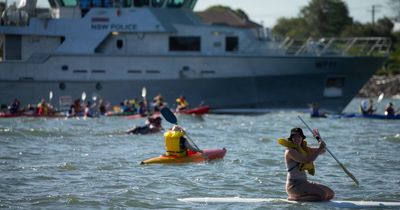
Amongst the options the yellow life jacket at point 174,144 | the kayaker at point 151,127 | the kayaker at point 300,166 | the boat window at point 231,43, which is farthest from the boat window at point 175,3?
the kayaker at point 300,166

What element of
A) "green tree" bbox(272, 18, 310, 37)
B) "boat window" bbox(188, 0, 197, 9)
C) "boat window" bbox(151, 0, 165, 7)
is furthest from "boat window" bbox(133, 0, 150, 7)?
"green tree" bbox(272, 18, 310, 37)

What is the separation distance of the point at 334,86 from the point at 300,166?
107 feet

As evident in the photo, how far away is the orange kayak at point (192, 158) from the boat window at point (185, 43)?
2305 centimetres

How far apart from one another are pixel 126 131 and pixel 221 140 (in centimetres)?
345

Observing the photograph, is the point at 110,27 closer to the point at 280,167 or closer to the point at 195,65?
the point at 195,65

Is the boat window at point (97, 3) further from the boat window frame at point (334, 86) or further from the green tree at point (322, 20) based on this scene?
the green tree at point (322, 20)

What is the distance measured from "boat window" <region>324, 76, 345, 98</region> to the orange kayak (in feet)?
81.5

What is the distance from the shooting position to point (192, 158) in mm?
25328

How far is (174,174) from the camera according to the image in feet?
76.4

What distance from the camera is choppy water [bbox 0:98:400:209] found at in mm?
20031

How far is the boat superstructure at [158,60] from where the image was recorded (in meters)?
49.0

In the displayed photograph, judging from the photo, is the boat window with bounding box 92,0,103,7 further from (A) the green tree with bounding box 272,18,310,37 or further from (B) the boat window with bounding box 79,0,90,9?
(A) the green tree with bounding box 272,18,310,37

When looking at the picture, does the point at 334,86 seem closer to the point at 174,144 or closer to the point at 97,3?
the point at 97,3

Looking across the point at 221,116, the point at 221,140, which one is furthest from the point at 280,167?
the point at 221,116
